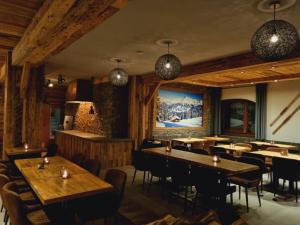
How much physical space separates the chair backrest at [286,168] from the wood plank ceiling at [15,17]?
4.66 metres

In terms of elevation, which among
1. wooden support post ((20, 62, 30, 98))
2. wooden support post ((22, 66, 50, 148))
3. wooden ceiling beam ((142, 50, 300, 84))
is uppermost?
wooden ceiling beam ((142, 50, 300, 84))

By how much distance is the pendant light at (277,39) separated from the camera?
208 cm

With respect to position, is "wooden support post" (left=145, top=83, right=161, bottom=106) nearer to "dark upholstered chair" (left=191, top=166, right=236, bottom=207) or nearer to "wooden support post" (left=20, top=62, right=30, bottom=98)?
"wooden support post" (left=20, top=62, right=30, bottom=98)

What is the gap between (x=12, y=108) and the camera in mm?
4930

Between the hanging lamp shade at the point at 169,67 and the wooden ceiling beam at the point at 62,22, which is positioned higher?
the wooden ceiling beam at the point at 62,22

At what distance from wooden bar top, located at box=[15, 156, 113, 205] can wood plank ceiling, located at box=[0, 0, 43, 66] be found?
2.09m

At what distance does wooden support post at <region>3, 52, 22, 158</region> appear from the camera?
16.0 ft

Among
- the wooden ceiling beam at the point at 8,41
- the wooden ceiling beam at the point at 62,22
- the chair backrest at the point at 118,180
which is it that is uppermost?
the wooden ceiling beam at the point at 8,41

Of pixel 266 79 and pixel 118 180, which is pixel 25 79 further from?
pixel 266 79

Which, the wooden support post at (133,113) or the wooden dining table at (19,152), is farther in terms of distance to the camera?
the wooden support post at (133,113)

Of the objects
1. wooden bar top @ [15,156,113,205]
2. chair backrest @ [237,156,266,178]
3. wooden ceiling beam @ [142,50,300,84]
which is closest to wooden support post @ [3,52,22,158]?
wooden bar top @ [15,156,113,205]

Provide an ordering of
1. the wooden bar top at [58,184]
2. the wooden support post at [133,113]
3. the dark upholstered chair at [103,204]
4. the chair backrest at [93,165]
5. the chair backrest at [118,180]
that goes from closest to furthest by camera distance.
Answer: the wooden bar top at [58,184], the dark upholstered chair at [103,204], the chair backrest at [118,180], the chair backrest at [93,165], the wooden support post at [133,113]

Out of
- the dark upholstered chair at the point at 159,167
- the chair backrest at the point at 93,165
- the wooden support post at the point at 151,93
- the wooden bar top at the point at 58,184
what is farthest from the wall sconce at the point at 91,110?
the wooden bar top at the point at 58,184

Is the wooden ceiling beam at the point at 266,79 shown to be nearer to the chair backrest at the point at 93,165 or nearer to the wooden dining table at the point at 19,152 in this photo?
the chair backrest at the point at 93,165
